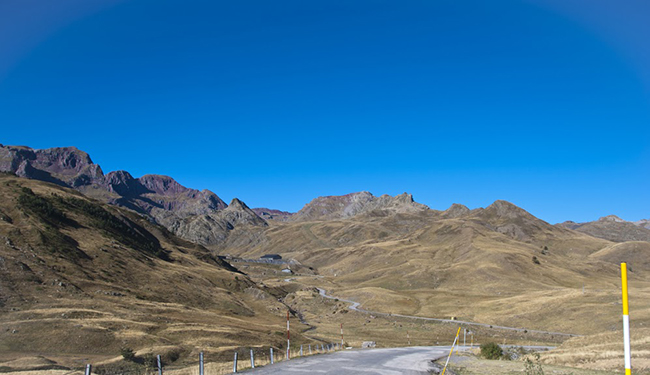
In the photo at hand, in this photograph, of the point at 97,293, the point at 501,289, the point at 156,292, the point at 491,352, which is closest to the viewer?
the point at 491,352

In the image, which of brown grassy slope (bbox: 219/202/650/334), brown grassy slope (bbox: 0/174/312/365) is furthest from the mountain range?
brown grassy slope (bbox: 219/202/650/334)

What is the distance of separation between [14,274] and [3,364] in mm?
29487

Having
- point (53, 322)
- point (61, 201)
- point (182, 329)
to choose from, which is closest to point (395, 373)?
point (182, 329)

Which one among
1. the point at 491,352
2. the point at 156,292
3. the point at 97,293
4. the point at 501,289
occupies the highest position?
the point at 97,293

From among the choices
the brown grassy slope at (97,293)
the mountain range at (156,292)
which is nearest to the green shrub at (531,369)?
the brown grassy slope at (97,293)

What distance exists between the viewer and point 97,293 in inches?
2515

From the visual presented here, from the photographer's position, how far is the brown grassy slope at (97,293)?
4494 cm

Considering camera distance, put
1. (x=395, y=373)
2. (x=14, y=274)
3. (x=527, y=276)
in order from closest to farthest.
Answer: (x=395, y=373) < (x=14, y=274) < (x=527, y=276)

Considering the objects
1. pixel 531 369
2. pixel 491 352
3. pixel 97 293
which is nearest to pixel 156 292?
pixel 97 293

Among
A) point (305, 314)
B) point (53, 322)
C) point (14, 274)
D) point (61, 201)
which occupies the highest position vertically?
point (61, 201)

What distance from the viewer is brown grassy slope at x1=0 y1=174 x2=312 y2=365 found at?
4494 centimetres

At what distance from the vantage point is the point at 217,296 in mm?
90500

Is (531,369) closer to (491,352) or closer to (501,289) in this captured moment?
(491,352)

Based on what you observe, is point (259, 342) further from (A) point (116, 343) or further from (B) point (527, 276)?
(B) point (527, 276)
